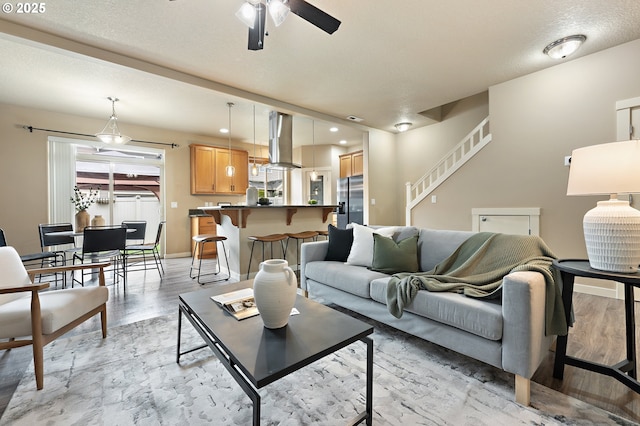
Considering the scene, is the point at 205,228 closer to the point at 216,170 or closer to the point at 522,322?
the point at 216,170

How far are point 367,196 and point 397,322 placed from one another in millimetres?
3699

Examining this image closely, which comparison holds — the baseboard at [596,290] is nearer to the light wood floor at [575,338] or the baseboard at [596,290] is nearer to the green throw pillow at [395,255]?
the light wood floor at [575,338]

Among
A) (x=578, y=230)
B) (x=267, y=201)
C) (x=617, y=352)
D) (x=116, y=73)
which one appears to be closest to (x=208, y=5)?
(x=116, y=73)

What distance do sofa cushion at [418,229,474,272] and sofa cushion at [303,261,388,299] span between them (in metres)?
0.45

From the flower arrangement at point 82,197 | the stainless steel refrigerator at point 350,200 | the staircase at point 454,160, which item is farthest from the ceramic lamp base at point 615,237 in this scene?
the flower arrangement at point 82,197

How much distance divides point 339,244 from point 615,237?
6.70 feet

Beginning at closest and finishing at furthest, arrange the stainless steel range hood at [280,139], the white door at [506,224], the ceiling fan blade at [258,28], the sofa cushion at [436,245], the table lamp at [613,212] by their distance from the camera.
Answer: the table lamp at [613,212], the ceiling fan blade at [258,28], the sofa cushion at [436,245], the white door at [506,224], the stainless steel range hood at [280,139]

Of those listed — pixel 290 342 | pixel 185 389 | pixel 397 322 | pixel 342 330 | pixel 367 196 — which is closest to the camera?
pixel 290 342

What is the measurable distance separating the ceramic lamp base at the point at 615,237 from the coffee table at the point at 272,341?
1293 millimetres

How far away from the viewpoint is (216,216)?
4344mm

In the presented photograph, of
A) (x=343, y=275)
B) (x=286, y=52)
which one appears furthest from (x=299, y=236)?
(x=286, y=52)

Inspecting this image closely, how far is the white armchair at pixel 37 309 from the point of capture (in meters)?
1.54

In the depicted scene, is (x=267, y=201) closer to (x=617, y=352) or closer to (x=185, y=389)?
(x=185, y=389)

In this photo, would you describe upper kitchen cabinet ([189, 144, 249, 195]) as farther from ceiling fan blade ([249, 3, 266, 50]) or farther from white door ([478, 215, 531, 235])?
white door ([478, 215, 531, 235])
